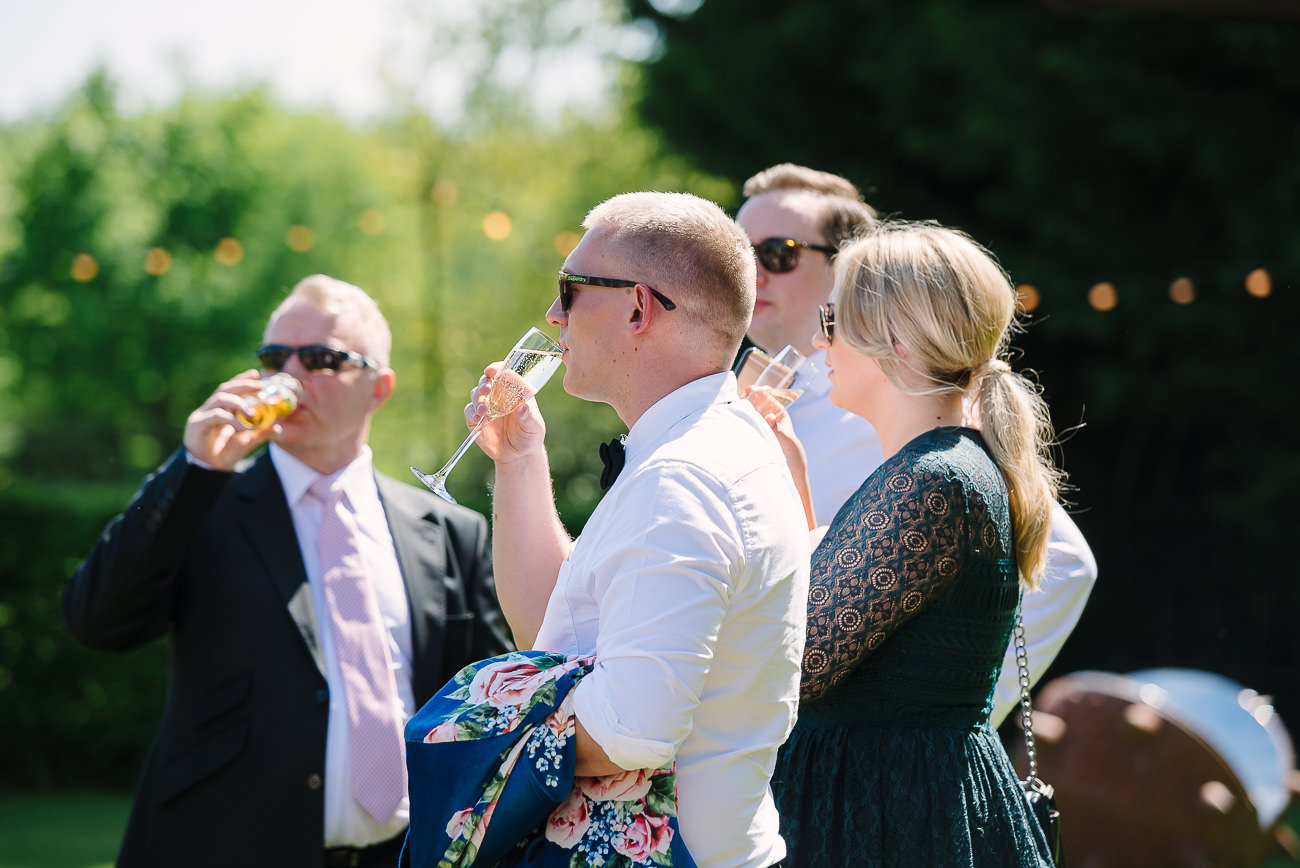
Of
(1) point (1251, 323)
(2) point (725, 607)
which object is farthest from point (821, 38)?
(2) point (725, 607)

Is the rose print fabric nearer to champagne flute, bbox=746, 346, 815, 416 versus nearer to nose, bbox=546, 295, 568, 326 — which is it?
nose, bbox=546, 295, 568, 326

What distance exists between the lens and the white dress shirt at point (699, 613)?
161 centimetres

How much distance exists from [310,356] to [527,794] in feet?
7.00

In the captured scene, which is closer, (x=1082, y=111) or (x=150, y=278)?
(x=1082, y=111)

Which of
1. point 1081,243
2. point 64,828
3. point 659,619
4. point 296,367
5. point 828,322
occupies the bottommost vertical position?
point 64,828

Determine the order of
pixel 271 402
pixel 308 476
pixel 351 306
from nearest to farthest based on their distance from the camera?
pixel 271 402 < pixel 308 476 < pixel 351 306

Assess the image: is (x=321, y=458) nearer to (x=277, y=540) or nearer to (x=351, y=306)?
(x=277, y=540)

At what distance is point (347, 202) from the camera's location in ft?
93.1

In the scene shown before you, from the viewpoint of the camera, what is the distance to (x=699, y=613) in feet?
5.35

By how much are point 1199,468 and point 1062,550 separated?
5856 millimetres

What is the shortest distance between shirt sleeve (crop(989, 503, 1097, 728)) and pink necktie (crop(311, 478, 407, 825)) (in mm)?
1569

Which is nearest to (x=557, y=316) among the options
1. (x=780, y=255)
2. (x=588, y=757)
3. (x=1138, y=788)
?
(x=588, y=757)

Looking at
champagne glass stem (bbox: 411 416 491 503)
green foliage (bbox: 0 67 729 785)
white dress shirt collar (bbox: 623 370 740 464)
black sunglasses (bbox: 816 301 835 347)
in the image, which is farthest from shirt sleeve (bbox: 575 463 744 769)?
green foliage (bbox: 0 67 729 785)

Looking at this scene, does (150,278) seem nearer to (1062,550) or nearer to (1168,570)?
(1168,570)
